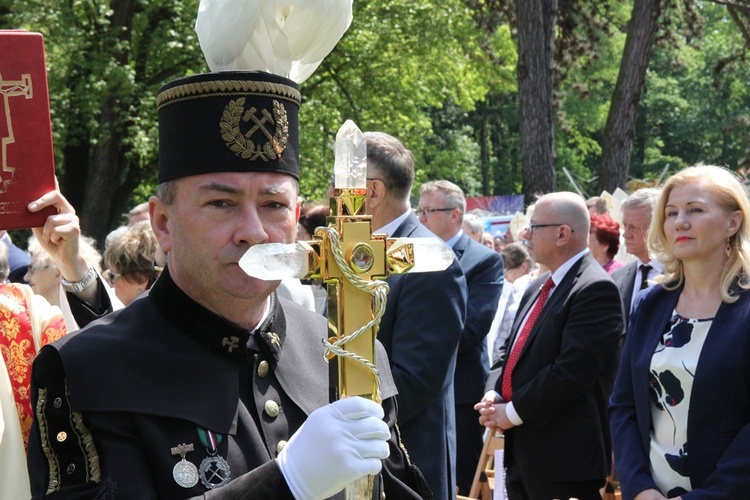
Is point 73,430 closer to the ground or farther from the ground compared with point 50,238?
closer to the ground

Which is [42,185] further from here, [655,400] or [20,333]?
[655,400]

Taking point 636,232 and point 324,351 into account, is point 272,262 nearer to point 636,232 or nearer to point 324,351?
point 324,351

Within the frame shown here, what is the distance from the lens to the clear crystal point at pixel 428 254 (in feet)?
6.93

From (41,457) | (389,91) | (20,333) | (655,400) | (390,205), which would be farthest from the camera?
(389,91)

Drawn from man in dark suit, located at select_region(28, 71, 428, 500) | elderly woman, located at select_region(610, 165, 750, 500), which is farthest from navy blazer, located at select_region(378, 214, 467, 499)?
man in dark suit, located at select_region(28, 71, 428, 500)

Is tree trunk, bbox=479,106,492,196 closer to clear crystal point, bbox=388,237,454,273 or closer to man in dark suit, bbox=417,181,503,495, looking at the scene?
man in dark suit, bbox=417,181,503,495

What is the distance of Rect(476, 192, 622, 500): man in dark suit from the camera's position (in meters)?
5.16

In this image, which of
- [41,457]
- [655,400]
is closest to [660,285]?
[655,400]

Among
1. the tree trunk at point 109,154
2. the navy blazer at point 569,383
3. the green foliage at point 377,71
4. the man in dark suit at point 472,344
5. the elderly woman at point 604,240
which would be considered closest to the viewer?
the navy blazer at point 569,383

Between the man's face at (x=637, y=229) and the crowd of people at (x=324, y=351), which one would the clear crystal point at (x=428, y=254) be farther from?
the man's face at (x=637, y=229)

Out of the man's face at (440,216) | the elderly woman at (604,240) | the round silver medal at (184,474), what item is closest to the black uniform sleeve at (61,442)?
the round silver medal at (184,474)

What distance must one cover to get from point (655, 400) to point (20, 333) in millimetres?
2682

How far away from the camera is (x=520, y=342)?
17.9 ft

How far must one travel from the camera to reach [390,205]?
4.69 metres
